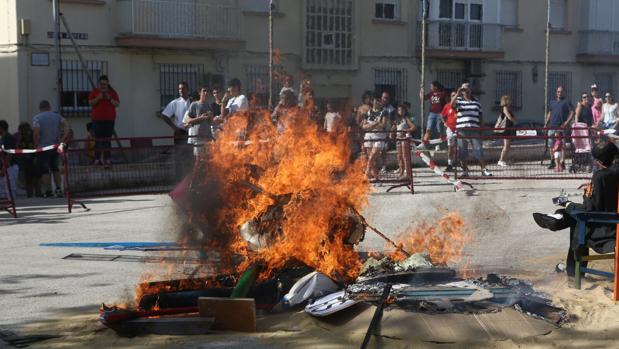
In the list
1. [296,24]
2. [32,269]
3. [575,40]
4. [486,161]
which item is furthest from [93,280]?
[575,40]

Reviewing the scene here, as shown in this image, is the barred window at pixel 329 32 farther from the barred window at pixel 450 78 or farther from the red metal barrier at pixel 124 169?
the red metal barrier at pixel 124 169

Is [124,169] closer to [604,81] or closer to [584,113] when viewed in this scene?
[584,113]

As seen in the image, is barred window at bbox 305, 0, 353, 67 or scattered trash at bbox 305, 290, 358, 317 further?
barred window at bbox 305, 0, 353, 67

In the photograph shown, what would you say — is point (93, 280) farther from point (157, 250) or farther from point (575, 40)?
point (575, 40)

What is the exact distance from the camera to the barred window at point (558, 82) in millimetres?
38250

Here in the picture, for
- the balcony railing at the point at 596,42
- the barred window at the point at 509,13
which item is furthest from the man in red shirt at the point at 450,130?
the balcony railing at the point at 596,42

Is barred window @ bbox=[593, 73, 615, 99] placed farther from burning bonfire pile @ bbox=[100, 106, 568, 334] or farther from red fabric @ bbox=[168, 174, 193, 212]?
red fabric @ bbox=[168, 174, 193, 212]

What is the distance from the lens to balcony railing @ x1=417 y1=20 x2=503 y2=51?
115ft

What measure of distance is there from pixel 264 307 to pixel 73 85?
19.2 meters

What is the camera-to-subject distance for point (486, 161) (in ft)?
60.5

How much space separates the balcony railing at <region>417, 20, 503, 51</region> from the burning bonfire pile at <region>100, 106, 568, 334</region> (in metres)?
26.3

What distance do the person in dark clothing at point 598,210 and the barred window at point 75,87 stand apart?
18514 millimetres

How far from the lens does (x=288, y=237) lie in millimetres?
8219

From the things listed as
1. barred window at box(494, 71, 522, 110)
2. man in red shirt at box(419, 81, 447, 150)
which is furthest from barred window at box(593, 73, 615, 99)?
man in red shirt at box(419, 81, 447, 150)
